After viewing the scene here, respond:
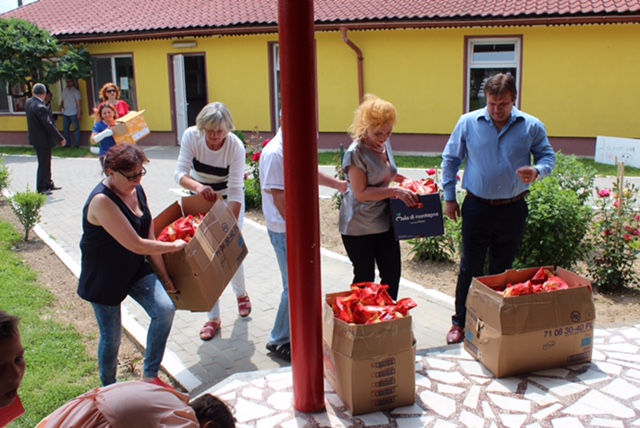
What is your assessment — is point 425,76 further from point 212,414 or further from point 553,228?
point 212,414

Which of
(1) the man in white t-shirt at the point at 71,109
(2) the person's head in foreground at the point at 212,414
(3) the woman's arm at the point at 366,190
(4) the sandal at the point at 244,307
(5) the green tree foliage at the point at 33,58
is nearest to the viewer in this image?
(2) the person's head in foreground at the point at 212,414

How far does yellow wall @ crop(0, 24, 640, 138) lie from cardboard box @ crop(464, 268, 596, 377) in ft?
38.6

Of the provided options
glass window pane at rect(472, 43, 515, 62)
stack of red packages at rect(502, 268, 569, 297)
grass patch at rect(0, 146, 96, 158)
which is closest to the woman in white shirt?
stack of red packages at rect(502, 268, 569, 297)

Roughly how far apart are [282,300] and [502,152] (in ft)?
6.58

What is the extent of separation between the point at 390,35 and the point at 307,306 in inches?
529

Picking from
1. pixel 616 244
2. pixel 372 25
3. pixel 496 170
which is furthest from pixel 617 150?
pixel 496 170

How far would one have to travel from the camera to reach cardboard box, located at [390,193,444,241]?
4695 mm

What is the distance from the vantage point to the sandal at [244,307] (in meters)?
5.82

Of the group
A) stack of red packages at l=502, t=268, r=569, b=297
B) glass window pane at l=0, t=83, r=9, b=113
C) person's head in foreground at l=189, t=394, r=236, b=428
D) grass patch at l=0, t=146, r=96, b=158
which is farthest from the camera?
glass window pane at l=0, t=83, r=9, b=113

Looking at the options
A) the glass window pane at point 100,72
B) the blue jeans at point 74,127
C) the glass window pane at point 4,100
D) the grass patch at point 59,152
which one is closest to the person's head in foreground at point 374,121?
the grass patch at point 59,152

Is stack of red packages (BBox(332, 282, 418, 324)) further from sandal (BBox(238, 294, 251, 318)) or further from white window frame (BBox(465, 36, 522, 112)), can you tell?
white window frame (BBox(465, 36, 522, 112))

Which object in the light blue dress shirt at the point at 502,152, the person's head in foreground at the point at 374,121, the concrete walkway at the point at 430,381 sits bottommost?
the concrete walkway at the point at 430,381

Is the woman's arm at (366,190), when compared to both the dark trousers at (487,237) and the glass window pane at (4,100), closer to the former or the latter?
the dark trousers at (487,237)

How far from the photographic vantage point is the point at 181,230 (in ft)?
14.8
